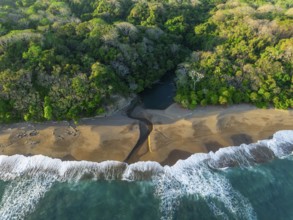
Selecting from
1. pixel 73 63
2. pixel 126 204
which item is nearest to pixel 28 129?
pixel 73 63

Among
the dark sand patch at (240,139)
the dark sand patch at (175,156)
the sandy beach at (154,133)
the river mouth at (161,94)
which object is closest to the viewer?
the dark sand patch at (175,156)

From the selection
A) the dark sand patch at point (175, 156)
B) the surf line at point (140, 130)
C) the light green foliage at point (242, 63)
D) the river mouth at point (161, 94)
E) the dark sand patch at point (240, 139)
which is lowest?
the river mouth at point (161, 94)

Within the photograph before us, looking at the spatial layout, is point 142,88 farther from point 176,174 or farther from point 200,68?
point 176,174

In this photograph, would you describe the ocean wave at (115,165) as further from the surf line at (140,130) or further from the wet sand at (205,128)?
the surf line at (140,130)

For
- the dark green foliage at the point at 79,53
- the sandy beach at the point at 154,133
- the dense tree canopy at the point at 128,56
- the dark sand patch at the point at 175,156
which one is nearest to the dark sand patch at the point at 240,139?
the sandy beach at the point at 154,133

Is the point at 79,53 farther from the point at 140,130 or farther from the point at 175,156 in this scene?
the point at 175,156

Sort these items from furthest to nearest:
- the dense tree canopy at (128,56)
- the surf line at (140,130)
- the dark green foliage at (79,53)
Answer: the dense tree canopy at (128,56), the dark green foliage at (79,53), the surf line at (140,130)
